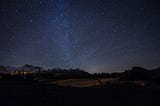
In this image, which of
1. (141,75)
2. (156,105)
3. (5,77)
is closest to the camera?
(156,105)

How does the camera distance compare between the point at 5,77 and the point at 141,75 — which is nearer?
the point at 141,75

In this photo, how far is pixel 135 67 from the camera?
5459cm

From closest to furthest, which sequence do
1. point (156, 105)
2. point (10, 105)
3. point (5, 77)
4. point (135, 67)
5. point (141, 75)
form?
1. point (10, 105)
2. point (156, 105)
3. point (141, 75)
4. point (135, 67)
5. point (5, 77)

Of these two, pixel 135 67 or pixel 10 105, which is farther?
pixel 135 67

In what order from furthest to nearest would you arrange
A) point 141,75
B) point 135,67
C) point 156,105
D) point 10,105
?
point 135,67, point 141,75, point 156,105, point 10,105

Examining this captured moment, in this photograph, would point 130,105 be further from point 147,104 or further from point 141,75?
point 141,75

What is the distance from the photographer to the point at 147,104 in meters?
15.7

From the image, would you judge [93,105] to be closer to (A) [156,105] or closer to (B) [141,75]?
(A) [156,105]

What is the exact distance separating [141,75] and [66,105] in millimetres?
36655

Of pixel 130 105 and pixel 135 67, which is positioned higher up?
Result: pixel 135 67

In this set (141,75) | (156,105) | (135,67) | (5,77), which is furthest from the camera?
(5,77)

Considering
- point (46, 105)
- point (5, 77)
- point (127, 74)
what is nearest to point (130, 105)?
point (46, 105)

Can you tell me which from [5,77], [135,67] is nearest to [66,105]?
[135,67]

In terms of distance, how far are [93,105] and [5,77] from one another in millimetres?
49778
